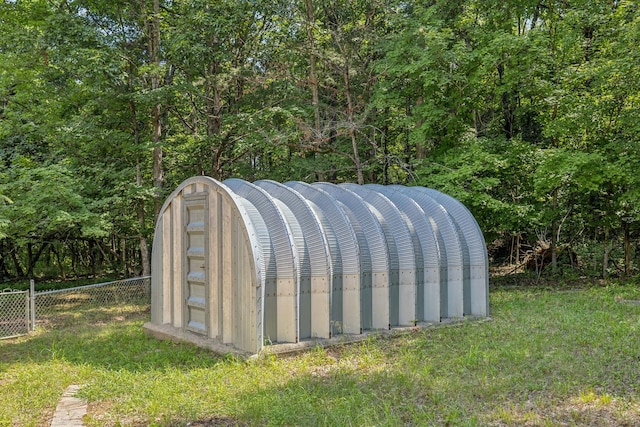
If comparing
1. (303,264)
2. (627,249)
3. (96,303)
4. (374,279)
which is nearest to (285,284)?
(303,264)

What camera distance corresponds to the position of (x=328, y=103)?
16.1m

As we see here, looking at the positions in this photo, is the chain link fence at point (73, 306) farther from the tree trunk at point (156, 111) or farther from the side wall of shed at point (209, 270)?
the side wall of shed at point (209, 270)

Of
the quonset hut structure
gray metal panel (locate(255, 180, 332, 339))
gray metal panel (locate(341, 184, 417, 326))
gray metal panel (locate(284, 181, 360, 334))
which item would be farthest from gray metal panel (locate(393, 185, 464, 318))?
gray metal panel (locate(255, 180, 332, 339))

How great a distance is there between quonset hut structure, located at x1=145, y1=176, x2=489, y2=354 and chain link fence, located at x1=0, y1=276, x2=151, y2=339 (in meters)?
2.79

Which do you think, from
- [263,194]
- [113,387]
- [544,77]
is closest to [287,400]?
[113,387]

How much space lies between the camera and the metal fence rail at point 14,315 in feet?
30.4

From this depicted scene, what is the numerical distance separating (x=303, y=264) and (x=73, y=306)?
8.32m

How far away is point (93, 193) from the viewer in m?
12.5

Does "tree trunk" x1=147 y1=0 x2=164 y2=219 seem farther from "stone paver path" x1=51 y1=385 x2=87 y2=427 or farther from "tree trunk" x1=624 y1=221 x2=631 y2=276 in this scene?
"tree trunk" x1=624 y1=221 x2=631 y2=276

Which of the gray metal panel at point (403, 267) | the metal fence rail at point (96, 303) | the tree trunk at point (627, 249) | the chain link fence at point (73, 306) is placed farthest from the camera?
the tree trunk at point (627, 249)

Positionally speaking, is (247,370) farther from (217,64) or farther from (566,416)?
(217,64)

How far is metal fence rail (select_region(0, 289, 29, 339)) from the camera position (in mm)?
9258

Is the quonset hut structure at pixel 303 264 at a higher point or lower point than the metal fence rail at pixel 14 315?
higher

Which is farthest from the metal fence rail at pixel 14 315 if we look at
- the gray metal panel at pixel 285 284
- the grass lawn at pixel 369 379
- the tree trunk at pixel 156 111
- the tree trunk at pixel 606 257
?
the tree trunk at pixel 606 257
